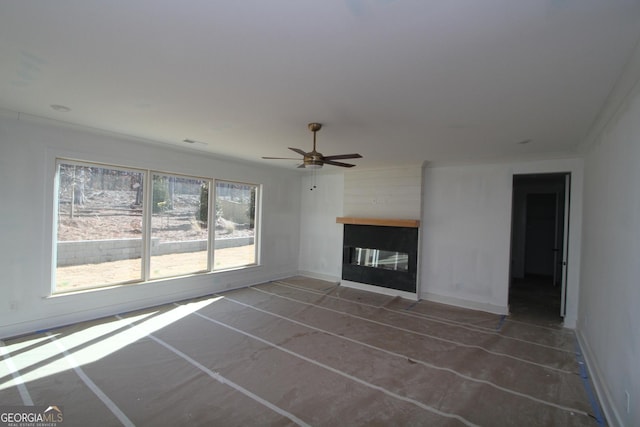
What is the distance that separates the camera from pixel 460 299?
5355mm

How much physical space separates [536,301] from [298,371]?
16.9 ft

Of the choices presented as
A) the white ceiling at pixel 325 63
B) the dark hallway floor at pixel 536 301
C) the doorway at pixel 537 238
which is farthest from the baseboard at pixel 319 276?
the white ceiling at pixel 325 63

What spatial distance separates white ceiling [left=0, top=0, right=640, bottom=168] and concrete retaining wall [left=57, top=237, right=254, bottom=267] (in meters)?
1.76

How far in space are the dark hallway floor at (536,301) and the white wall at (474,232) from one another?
0.29 m

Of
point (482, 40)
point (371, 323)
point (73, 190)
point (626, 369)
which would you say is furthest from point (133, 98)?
point (626, 369)

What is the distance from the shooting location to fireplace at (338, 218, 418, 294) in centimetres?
568

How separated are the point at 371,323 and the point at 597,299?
2.58 m

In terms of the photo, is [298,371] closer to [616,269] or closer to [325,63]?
[325,63]

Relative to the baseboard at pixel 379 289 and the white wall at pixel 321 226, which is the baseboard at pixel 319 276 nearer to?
the white wall at pixel 321 226

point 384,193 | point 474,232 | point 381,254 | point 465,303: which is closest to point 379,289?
point 381,254

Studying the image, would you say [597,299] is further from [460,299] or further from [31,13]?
[31,13]

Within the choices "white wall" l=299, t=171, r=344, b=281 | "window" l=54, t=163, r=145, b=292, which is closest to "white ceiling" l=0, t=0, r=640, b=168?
"window" l=54, t=163, r=145, b=292

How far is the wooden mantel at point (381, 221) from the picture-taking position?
18.2 ft

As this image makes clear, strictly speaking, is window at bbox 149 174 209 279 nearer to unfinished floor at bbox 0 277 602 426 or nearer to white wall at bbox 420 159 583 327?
unfinished floor at bbox 0 277 602 426
